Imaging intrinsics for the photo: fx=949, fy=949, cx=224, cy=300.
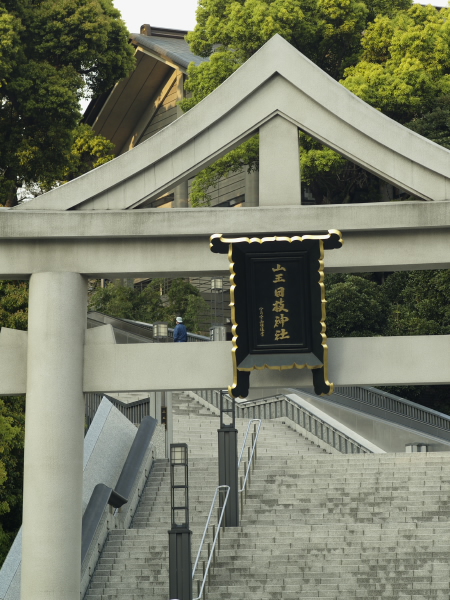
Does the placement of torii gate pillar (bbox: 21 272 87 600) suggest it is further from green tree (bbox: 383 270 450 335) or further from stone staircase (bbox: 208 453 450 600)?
green tree (bbox: 383 270 450 335)

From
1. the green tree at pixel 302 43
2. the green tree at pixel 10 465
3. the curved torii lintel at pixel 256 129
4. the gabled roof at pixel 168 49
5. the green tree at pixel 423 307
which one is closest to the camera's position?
the curved torii lintel at pixel 256 129

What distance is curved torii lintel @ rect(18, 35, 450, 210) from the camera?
38.7ft

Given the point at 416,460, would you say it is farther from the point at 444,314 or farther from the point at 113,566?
the point at 444,314

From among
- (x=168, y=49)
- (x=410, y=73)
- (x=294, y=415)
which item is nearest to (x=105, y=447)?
(x=294, y=415)

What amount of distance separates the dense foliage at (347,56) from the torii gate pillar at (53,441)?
19.7 metres

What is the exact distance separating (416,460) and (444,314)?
9643mm

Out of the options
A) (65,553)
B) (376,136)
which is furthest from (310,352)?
(65,553)

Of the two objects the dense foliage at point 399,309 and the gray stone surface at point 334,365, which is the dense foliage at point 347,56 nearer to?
the dense foliage at point 399,309

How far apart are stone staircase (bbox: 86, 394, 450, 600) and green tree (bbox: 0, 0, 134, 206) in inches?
513

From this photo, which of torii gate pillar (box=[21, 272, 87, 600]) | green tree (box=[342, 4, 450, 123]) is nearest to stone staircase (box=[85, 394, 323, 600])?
torii gate pillar (box=[21, 272, 87, 600])

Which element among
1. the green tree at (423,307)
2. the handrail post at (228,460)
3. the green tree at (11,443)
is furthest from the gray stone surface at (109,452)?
the green tree at (423,307)

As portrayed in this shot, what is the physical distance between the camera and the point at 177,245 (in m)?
11.8

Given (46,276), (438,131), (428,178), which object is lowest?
(46,276)

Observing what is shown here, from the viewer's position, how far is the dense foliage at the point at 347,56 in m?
30.5
